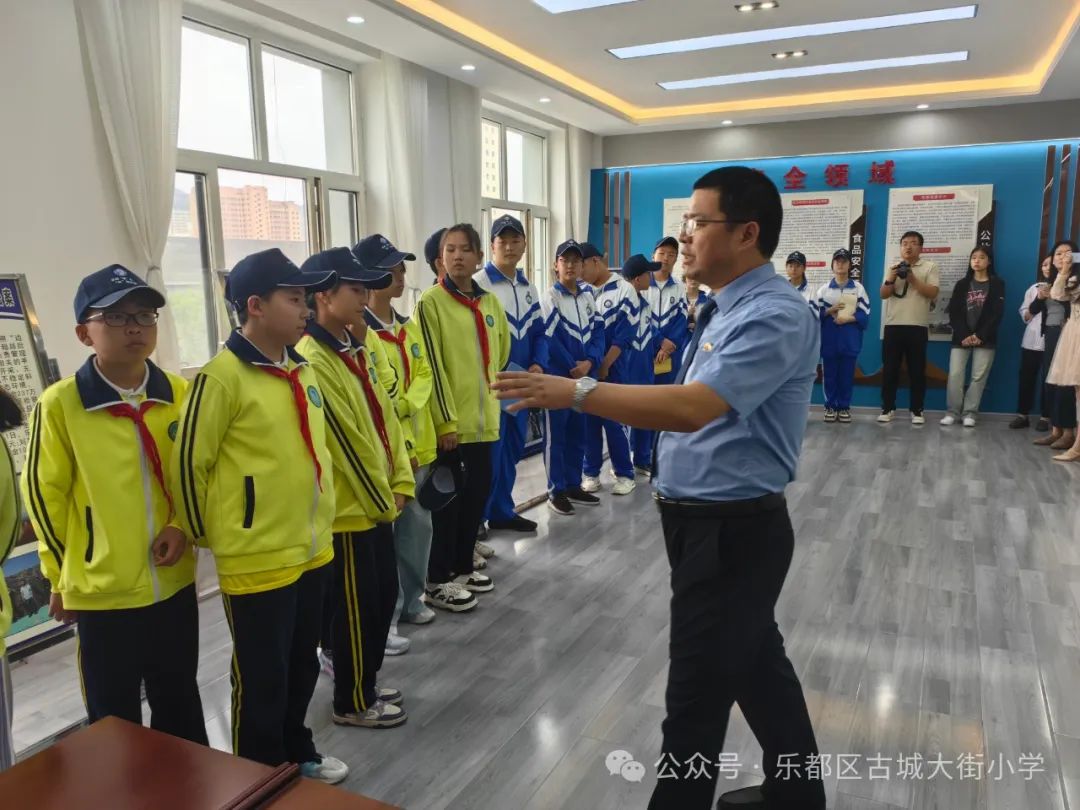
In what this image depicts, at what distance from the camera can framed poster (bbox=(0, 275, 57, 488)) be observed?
113 inches

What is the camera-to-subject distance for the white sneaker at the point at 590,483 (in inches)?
201

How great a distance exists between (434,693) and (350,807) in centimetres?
188

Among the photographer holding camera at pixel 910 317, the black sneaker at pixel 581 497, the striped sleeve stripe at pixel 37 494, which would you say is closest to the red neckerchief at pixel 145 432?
the striped sleeve stripe at pixel 37 494

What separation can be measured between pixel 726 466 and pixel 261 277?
1.15 meters

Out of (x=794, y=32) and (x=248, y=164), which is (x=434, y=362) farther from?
(x=794, y=32)

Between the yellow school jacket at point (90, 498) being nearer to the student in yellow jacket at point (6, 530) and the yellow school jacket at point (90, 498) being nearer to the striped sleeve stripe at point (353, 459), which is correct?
the student in yellow jacket at point (6, 530)

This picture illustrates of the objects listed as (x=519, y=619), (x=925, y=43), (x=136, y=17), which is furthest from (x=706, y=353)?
(x=925, y=43)

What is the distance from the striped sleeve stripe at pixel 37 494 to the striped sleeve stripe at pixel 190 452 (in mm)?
272

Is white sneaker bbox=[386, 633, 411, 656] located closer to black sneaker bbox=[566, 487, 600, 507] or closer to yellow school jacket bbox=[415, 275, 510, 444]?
yellow school jacket bbox=[415, 275, 510, 444]

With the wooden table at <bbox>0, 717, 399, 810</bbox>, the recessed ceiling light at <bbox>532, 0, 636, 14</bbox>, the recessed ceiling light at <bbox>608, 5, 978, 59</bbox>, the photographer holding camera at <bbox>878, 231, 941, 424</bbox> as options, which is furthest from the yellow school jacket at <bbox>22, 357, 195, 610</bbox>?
the photographer holding camera at <bbox>878, 231, 941, 424</bbox>

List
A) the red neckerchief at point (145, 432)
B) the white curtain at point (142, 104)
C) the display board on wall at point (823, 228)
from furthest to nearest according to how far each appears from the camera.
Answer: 1. the display board on wall at point (823, 228)
2. the white curtain at point (142, 104)
3. the red neckerchief at point (145, 432)

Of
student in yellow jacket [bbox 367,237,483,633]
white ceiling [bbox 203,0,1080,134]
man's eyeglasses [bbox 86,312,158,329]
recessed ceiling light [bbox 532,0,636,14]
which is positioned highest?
recessed ceiling light [bbox 532,0,636,14]

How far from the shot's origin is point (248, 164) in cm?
495

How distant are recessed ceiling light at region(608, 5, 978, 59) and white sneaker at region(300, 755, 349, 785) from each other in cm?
560
